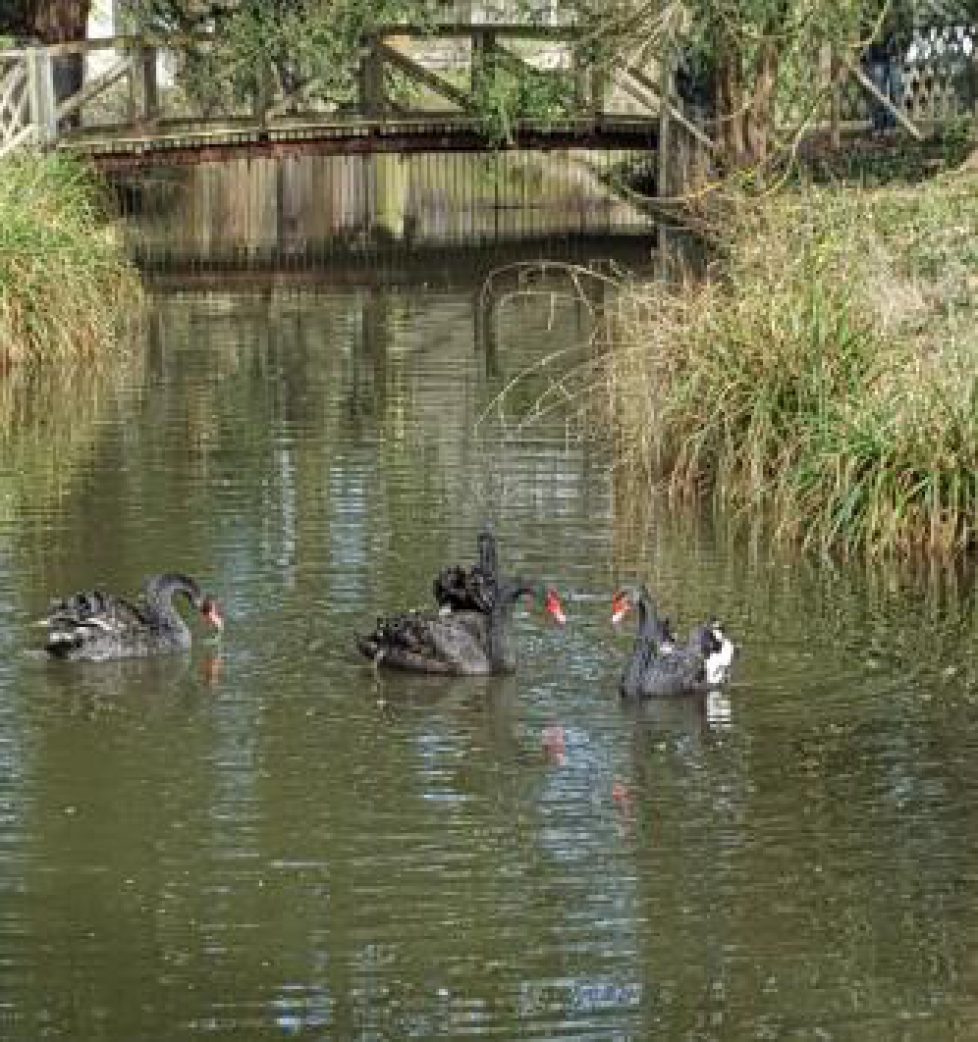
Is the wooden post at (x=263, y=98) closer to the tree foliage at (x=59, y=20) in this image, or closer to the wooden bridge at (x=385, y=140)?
the wooden bridge at (x=385, y=140)

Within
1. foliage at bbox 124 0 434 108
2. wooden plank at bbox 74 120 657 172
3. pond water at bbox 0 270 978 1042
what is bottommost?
pond water at bbox 0 270 978 1042

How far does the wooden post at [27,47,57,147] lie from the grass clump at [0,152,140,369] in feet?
15.0

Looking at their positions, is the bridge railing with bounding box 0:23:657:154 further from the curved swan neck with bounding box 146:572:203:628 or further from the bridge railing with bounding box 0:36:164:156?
the curved swan neck with bounding box 146:572:203:628

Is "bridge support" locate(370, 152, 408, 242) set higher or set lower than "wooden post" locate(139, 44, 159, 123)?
lower

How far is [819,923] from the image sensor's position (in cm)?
1106

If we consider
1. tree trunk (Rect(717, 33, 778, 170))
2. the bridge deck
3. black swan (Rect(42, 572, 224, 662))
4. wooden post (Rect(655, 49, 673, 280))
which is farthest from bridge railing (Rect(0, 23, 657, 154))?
black swan (Rect(42, 572, 224, 662))

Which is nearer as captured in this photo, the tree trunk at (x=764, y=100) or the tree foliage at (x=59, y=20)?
the tree trunk at (x=764, y=100)

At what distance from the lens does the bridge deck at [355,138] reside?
3653 cm

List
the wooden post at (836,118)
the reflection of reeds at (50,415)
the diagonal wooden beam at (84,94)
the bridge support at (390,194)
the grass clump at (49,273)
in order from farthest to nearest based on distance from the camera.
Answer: the bridge support at (390,194), the diagonal wooden beam at (84,94), the wooden post at (836,118), the grass clump at (49,273), the reflection of reeds at (50,415)

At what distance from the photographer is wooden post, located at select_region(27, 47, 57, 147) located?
34.2 m

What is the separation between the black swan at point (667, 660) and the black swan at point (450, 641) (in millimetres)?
632

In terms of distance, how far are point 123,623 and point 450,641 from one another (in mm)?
1662


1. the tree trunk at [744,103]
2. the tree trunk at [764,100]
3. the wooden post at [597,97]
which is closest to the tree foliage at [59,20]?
the wooden post at [597,97]

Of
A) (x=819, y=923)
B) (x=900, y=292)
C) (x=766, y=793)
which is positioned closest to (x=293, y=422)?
(x=900, y=292)
